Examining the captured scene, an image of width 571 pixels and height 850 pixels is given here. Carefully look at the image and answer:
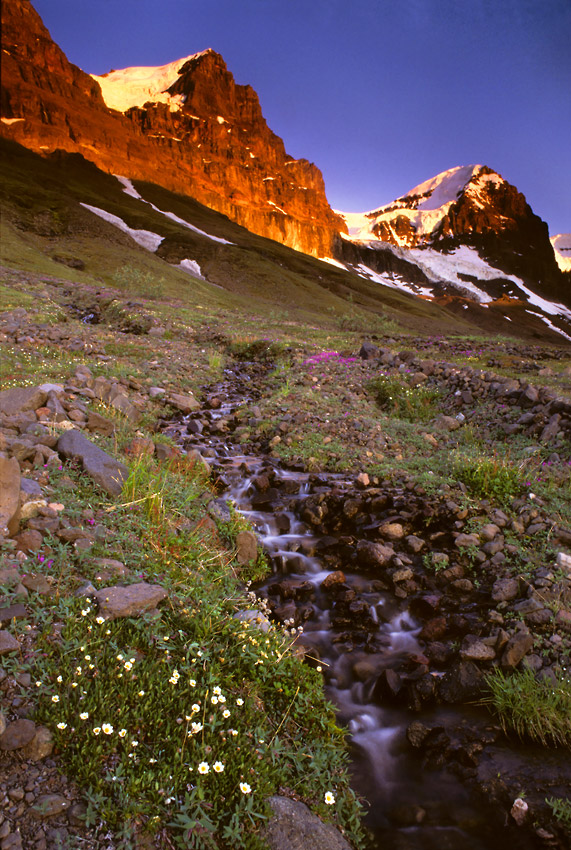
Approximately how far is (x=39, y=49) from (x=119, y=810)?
200m

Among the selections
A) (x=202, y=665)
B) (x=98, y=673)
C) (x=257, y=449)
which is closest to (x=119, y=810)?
(x=98, y=673)

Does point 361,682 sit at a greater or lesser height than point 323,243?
lesser

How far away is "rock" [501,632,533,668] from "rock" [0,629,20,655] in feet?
14.0

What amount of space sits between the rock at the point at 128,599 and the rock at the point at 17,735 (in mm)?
920

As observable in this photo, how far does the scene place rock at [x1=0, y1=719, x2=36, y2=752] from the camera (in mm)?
2430

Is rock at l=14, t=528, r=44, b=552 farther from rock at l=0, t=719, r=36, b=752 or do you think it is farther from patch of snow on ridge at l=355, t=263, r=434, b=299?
patch of snow on ridge at l=355, t=263, r=434, b=299

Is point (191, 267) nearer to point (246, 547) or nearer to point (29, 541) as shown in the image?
point (246, 547)

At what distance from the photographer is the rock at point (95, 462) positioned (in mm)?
5246

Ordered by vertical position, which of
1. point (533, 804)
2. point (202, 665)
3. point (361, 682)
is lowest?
point (361, 682)

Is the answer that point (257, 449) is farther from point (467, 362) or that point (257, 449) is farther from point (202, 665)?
point (467, 362)

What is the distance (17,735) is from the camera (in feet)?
8.05

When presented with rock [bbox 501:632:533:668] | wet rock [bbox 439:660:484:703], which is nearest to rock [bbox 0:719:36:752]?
wet rock [bbox 439:660:484:703]

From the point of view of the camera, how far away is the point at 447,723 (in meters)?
4.10

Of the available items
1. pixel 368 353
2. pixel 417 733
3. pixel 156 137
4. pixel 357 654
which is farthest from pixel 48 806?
pixel 156 137
